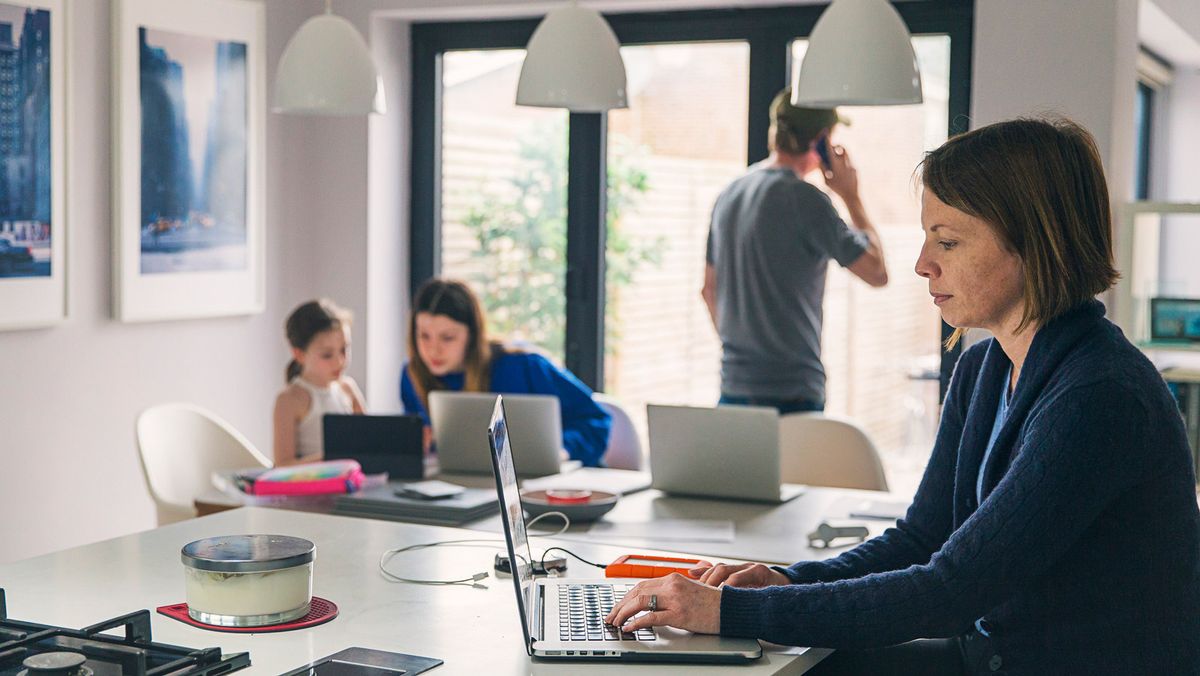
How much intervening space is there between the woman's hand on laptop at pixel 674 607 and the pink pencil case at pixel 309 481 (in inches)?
53.9

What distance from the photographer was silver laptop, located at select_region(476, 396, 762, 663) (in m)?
1.75

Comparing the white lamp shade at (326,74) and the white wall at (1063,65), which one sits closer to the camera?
the white lamp shade at (326,74)

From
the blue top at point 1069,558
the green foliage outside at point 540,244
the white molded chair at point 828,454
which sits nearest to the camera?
the blue top at point 1069,558

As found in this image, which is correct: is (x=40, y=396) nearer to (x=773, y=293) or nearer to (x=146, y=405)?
(x=146, y=405)

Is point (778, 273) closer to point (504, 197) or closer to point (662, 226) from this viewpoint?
point (662, 226)

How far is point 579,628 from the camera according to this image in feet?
6.10

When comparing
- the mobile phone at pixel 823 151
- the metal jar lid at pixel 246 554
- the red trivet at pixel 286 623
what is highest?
the mobile phone at pixel 823 151

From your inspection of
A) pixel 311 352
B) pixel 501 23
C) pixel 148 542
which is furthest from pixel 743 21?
pixel 148 542

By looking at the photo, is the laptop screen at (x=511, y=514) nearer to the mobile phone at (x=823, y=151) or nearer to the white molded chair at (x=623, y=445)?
the white molded chair at (x=623, y=445)

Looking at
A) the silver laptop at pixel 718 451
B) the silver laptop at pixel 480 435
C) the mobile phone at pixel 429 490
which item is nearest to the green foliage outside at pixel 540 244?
the silver laptop at pixel 480 435

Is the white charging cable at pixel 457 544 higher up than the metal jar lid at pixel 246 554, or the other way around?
the metal jar lid at pixel 246 554

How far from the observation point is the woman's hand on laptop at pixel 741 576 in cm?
200

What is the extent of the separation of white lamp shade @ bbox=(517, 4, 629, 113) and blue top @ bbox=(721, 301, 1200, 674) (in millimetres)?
1498

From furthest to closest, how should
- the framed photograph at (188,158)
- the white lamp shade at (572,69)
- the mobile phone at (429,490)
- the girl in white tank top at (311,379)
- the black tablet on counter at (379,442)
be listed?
the framed photograph at (188,158) < the girl in white tank top at (311,379) < the black tablet on counter at (379,442) < the white lamp shade at (572,69) < the mobile phone at (429,490)
